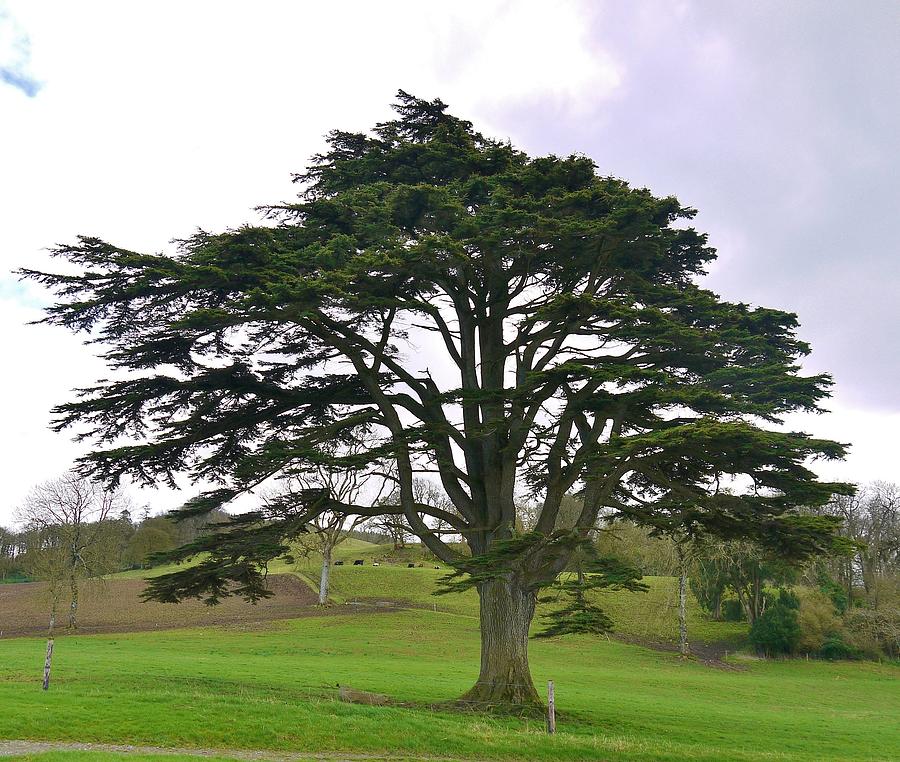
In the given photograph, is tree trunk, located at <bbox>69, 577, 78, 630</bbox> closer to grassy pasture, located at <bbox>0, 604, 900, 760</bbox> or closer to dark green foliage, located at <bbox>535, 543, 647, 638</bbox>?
grassy pasture, located at <bbox>0, 604, 900, 760</bbox>

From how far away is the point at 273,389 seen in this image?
16.0m

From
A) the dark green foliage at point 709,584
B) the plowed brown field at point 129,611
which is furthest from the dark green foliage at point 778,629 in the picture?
the plowed brown field at point 129,611

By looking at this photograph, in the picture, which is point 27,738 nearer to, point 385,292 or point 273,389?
point 273,389

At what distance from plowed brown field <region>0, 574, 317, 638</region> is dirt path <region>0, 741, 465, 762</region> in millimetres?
29159

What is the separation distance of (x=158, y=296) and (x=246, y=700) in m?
7.50

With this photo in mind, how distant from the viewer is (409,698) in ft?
57.0

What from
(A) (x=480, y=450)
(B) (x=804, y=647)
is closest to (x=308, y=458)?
(A) (x=480, y=450)

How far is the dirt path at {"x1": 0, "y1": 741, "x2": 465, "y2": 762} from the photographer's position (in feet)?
30.8

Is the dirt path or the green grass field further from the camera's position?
the green grass field

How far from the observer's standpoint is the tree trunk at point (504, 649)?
14.6 metres

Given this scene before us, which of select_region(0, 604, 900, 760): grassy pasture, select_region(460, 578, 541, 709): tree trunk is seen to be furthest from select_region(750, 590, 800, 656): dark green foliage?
select_region(460, 578, 541, 709): tree trunk

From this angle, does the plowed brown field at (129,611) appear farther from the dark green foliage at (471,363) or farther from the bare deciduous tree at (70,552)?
the dark green foliage at (471,363)

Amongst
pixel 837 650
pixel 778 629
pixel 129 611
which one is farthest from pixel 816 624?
pixel 129 611

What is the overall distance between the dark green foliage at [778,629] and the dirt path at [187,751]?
114ft
